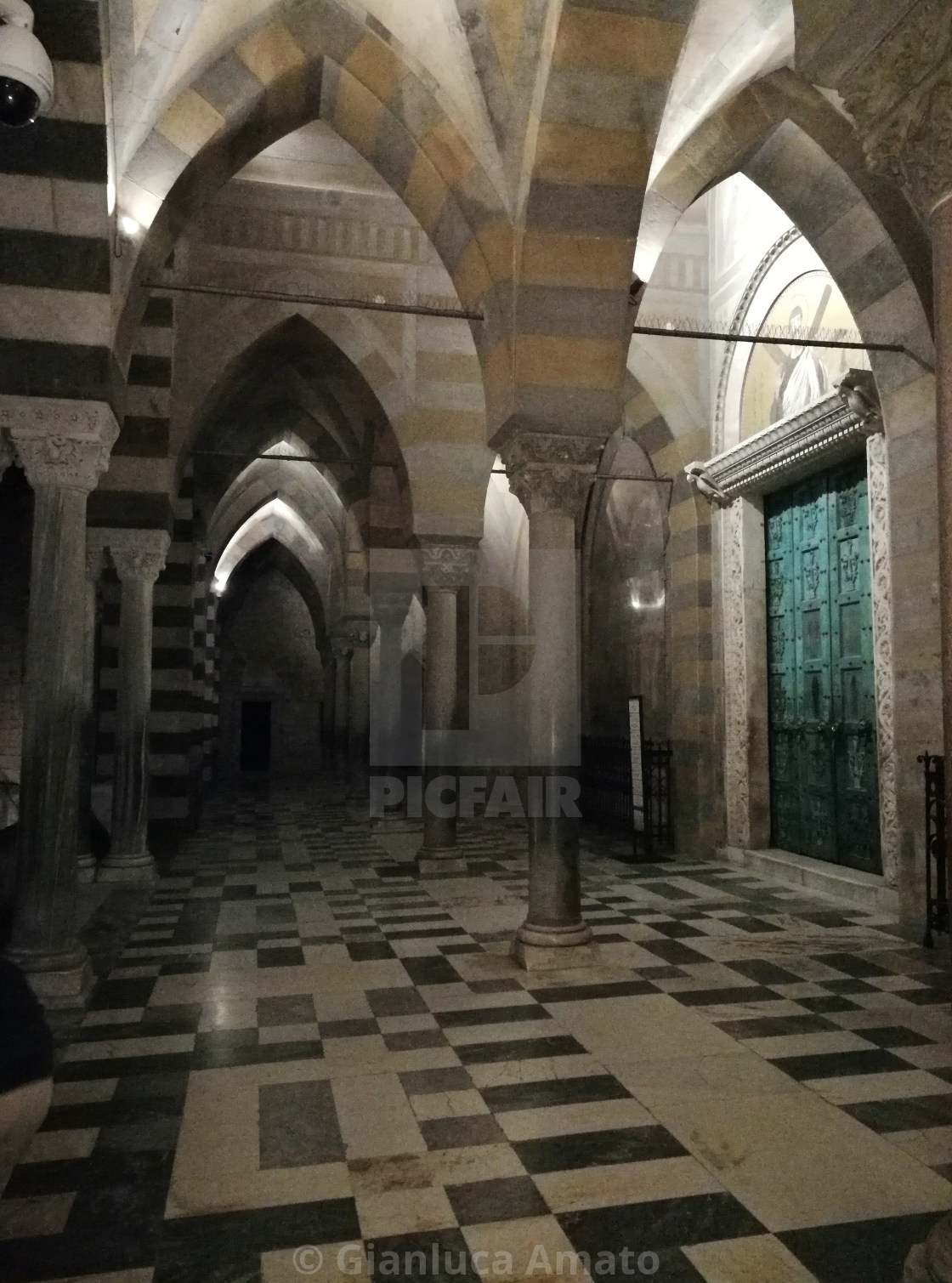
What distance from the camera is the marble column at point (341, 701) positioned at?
1898 cm

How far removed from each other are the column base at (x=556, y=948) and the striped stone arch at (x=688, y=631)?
4349 mm

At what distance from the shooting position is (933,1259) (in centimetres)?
218

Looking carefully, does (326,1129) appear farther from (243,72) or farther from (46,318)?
(243,72)

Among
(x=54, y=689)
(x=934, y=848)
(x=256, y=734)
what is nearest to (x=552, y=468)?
(x=54, y=689)

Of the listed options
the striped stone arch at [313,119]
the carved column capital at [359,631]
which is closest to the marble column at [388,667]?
the carved column capital at [359,631]

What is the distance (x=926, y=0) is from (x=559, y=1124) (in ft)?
11.5

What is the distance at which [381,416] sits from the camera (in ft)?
34.1

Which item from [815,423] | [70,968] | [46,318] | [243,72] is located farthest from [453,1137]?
[815,423]

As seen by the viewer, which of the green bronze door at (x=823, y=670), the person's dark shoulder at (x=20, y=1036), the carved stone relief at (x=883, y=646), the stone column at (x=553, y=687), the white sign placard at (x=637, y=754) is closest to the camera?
the person's dark shoulder at (x=20, y=1036)

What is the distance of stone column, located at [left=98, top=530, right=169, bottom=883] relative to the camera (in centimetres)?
822

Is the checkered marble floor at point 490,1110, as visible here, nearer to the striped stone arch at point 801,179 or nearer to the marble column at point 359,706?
the striped stone arch at point 801,179

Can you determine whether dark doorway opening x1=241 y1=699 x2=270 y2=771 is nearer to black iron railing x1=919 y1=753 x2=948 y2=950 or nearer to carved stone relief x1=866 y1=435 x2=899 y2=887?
carved stone relief x1=866 y1=435 x2=899 y2=887

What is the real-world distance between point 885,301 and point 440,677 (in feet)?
16.4

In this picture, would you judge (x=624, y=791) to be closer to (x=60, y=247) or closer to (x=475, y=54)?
(x=475, y=54)
